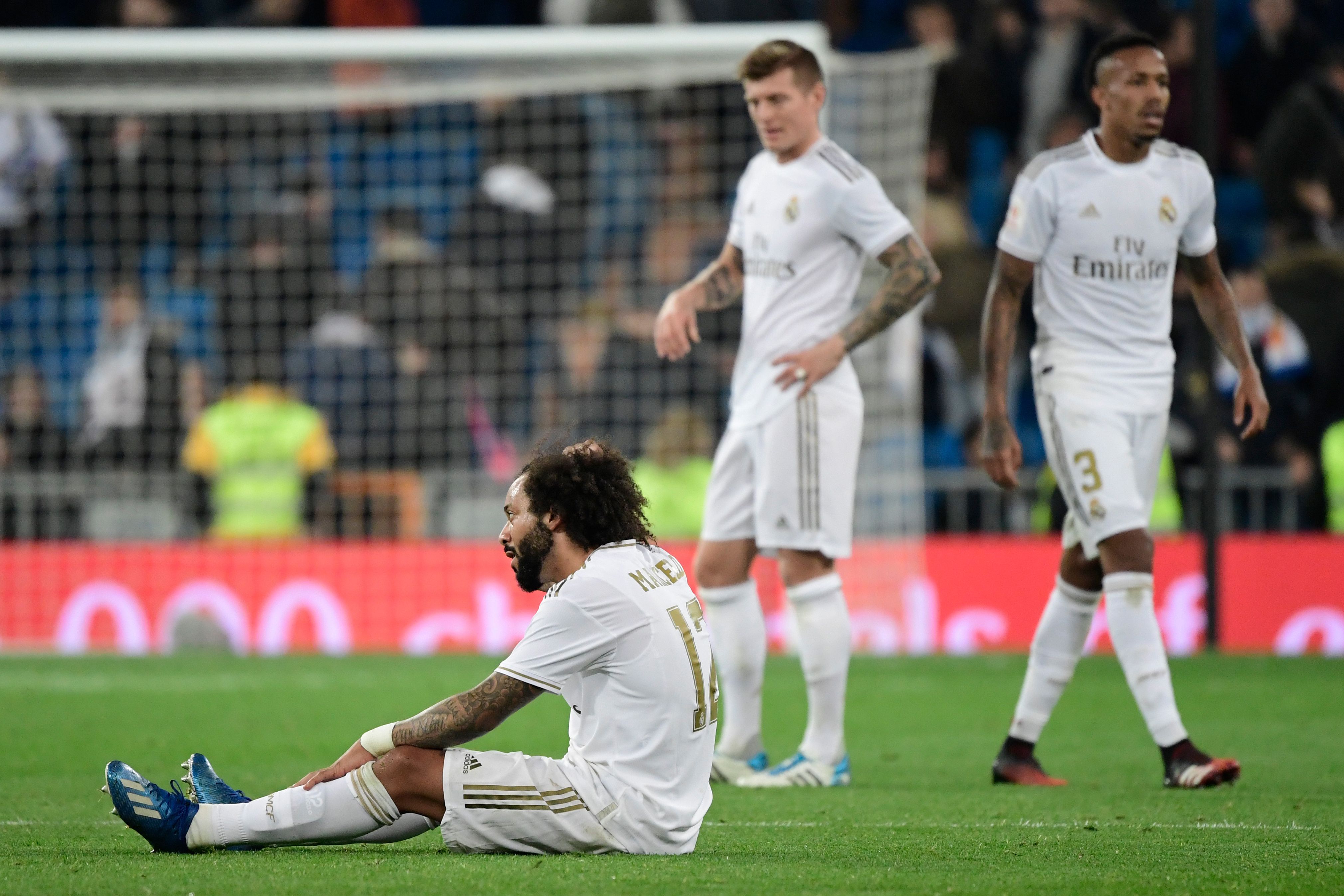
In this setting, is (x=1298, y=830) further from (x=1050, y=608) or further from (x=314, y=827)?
(x=314, y=827)

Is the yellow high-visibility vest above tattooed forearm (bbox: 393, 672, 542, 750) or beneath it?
beneath

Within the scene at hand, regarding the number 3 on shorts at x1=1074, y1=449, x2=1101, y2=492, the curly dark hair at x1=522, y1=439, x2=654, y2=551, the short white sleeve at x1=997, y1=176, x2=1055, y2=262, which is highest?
the short white sleeve at x1=997, y1=176, x2=1055, y2=262

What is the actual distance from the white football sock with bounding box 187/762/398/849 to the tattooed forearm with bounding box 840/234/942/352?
2.62 m

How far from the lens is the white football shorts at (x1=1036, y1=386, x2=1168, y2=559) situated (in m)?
6.18

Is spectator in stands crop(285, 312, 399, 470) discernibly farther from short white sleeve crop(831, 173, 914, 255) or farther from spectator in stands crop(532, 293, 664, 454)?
short white sleeve crop(831, 173, 914, 255)

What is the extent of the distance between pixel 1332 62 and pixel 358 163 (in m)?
7.45

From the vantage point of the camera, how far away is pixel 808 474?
6.41 meters

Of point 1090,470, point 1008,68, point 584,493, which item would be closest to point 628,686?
point 584,493

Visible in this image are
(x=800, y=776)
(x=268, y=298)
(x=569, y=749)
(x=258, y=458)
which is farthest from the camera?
(x=268, y=298)

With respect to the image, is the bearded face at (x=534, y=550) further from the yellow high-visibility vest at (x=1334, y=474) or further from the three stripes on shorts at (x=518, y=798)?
the yellow high-visibility vest at (x=1334, y=474)

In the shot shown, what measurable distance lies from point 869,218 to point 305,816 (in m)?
3.03

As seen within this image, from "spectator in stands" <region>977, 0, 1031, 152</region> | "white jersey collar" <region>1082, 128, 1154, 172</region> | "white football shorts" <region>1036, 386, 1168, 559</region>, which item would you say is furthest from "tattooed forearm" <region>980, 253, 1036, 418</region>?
"spectator in stands" <region>977, 0, 1031, 152</region>

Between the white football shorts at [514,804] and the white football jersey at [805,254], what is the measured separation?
233 centimetres

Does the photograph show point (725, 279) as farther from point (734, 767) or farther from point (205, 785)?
point (205, 785)
